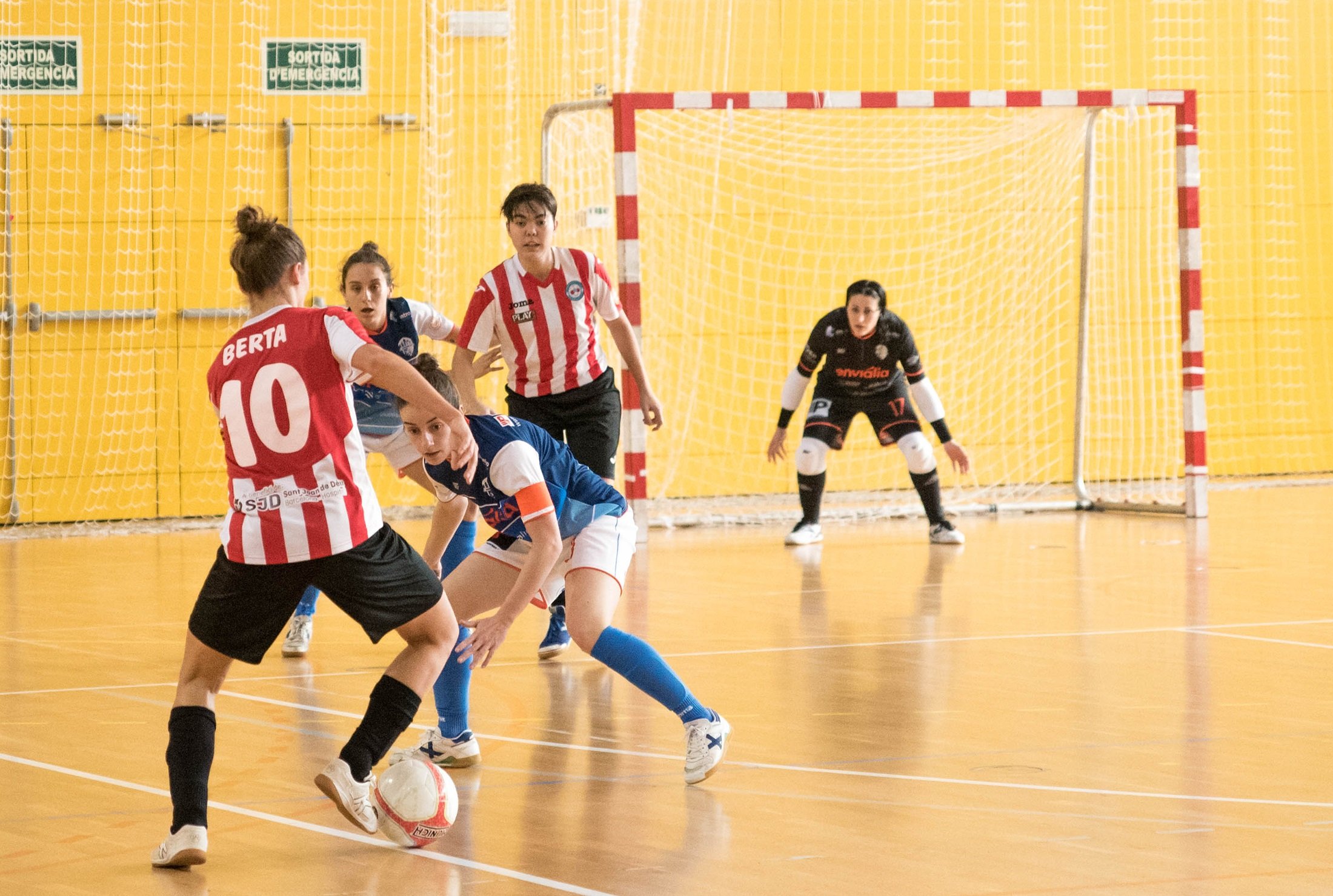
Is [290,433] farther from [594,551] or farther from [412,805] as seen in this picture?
[594,551]

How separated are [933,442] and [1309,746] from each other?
7876 millimetres

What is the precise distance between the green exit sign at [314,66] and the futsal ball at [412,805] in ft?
28.0

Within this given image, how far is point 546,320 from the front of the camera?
6012 millimetres

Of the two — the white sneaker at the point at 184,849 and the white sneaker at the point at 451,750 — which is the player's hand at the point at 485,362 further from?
the white sneaker at the point at 184,849

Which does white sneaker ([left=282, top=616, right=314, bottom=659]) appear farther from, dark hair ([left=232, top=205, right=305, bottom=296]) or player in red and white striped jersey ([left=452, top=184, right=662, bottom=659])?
dark hair ([left=232, top=205, right=305, bottom=296])

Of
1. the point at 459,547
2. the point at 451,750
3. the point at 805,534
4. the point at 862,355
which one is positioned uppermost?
the point at 862,355

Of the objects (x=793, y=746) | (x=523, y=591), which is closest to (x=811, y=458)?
(x=793, y=746)

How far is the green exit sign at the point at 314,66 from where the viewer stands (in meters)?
11.1

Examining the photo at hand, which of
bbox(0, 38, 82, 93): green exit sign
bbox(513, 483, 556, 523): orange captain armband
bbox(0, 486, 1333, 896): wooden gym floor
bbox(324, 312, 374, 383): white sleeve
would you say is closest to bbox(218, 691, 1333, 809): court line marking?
bbox(0, 486, 1333, 896): wooden gym floor

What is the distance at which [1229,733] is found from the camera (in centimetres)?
433

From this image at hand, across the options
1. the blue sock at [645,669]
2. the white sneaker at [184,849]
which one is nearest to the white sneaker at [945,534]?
the blue sock at [645,669]

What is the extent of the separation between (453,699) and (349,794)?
0.77 m

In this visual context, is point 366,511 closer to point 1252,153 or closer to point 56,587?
point 56,587

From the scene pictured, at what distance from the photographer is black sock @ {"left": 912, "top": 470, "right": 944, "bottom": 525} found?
364 inches
